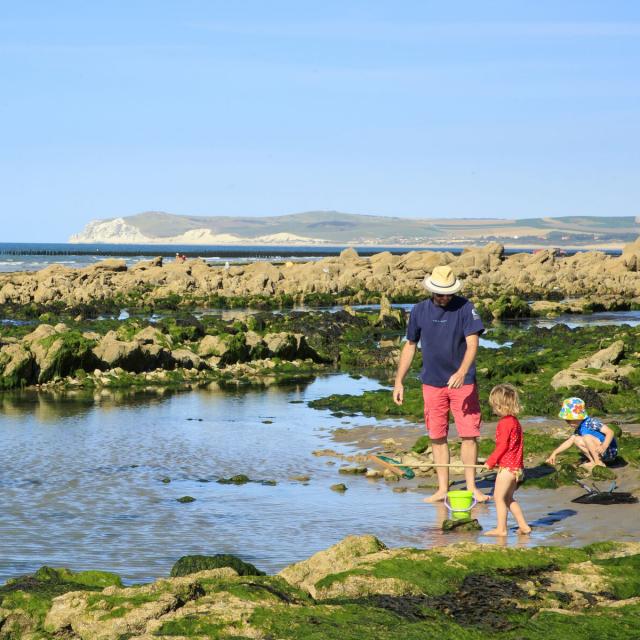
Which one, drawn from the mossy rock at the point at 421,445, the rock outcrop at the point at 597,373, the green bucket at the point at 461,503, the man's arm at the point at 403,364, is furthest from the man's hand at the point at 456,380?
the rock outcrop at the point at 597,373

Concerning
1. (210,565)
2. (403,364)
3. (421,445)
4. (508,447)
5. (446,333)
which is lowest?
(421,445)

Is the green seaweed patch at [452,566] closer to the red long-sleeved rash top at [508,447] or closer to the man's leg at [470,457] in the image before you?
the red long-sleeved rash top at [508,447]

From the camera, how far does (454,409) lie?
10.1 metres

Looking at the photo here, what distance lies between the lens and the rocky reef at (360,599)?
212 inches

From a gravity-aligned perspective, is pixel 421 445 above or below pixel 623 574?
below

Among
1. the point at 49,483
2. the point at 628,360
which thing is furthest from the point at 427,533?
the point at 628,360

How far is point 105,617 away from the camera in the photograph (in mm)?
5602

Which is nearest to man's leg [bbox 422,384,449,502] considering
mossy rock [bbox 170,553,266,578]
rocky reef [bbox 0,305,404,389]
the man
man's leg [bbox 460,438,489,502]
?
the man

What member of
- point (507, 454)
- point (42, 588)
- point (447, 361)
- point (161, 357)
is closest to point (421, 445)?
point (447, 361)

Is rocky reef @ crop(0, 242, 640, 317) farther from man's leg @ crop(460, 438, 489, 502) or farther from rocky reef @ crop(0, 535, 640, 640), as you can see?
rocky reef @ crop(0, 535, 640, 640)

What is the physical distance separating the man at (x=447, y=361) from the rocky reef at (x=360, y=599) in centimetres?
301

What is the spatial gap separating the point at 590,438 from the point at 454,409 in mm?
2185

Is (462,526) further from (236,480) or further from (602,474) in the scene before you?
(236,480)

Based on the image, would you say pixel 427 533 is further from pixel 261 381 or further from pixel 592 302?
pixel 592 302
